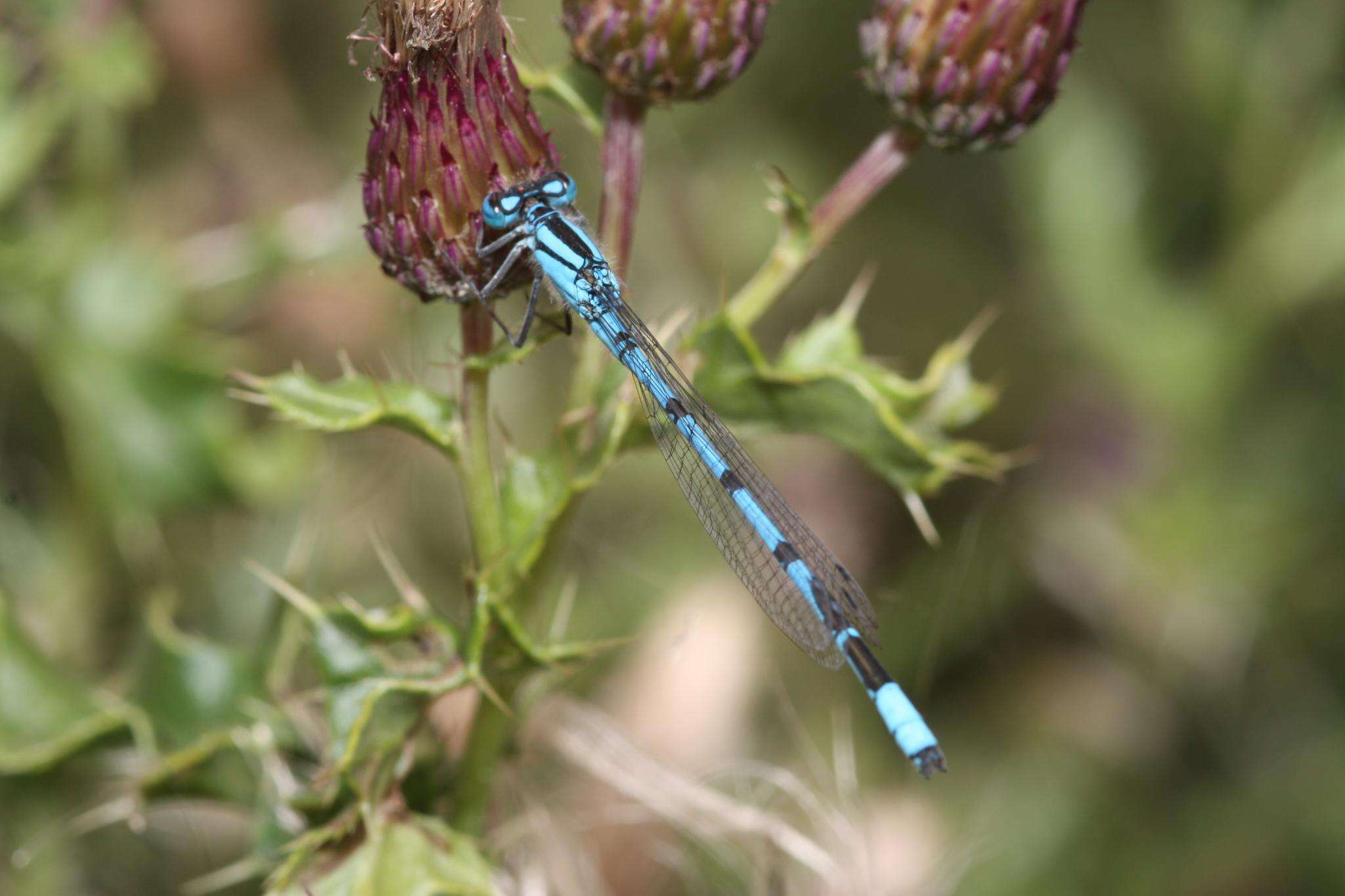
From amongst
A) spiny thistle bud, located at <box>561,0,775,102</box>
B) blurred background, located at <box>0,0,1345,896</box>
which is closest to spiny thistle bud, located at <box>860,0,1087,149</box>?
spiny thistle bud, located at <box>561,0,775,102</box>

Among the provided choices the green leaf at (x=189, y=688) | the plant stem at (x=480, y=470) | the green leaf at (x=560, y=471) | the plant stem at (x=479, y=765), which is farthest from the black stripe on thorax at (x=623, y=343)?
the green leaf at (x=189, y=688)

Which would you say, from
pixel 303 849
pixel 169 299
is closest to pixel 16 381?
pixel 169 299

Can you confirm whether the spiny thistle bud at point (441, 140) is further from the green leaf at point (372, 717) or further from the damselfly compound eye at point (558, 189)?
the green leaf at point (372, 717)

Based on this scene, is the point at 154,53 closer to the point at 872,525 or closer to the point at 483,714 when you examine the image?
the point at 872,525

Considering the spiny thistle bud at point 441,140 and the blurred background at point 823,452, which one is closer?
the spiny thistle bud at point 441,140

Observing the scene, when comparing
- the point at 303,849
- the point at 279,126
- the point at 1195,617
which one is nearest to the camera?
the point at 303,849

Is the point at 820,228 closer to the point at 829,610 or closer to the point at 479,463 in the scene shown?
the point at 479,463
